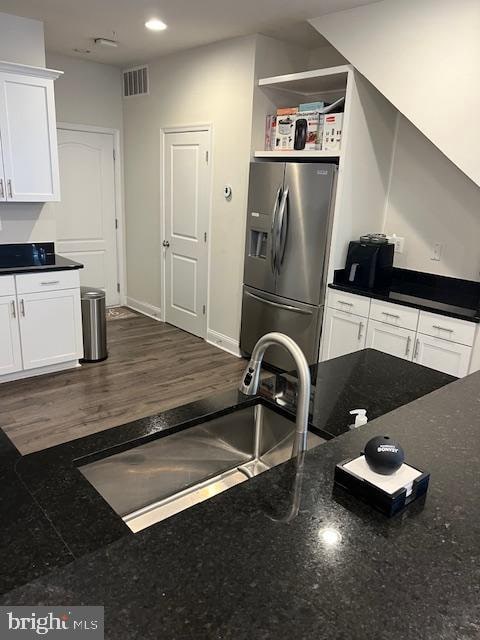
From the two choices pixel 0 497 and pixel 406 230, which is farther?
pixel 406 230

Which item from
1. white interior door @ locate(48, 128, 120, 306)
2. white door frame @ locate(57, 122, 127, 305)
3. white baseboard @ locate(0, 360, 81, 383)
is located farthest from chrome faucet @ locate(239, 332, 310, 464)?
white door frame @ locate(57, 122, 127, 305)

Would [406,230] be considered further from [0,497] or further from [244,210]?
[0,497]

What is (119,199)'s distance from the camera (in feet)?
19.2

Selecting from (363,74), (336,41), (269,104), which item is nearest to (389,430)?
(363,74)

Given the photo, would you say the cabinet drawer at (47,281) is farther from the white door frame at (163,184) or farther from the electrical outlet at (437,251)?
the electrical outlet at (437,251)

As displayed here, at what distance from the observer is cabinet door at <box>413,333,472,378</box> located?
118 inches

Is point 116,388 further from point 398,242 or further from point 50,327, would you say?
point 398,242

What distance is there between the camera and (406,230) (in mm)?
3852

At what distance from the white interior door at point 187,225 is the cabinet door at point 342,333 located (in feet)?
5.17

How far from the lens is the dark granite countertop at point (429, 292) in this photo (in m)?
3.10

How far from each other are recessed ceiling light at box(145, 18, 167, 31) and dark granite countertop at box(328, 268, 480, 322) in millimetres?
2357

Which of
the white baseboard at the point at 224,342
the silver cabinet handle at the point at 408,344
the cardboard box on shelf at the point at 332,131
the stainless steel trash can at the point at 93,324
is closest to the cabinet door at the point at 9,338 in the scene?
the stainless steel trash can at the point at 93,324

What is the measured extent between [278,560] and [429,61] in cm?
312

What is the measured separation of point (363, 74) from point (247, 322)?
2.17 meters
